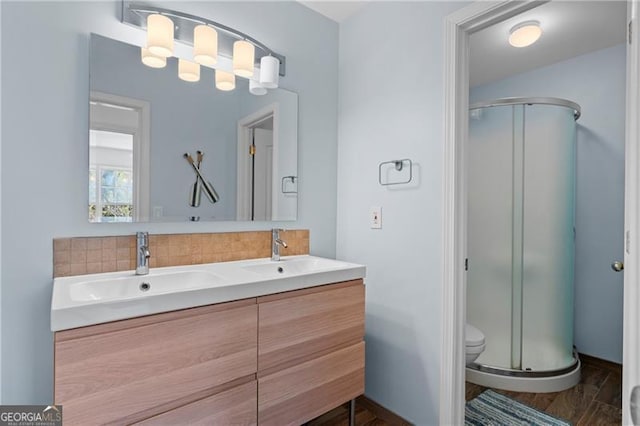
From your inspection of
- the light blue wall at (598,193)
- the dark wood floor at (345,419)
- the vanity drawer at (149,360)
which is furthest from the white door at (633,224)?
the light blue wall at (598,193)

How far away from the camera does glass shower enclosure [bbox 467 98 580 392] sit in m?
2.41

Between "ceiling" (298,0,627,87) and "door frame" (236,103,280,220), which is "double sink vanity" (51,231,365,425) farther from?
"ceiling" (298,0,627,87)

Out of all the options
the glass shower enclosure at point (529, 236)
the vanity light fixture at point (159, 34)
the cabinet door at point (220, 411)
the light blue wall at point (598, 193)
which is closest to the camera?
the cabinet door at point (220, 411)

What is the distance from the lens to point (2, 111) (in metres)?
1.23

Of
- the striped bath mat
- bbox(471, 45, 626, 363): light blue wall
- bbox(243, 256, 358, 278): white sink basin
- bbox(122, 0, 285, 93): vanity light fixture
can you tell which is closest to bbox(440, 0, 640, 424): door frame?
the striped bath mat

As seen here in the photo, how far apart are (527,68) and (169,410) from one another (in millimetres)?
3437

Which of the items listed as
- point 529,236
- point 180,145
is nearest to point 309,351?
point 180,145

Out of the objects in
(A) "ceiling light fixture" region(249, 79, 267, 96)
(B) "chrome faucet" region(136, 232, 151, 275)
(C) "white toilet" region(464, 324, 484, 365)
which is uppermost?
(A) "ceiling light fixture" region(249, 79, 267, 96)

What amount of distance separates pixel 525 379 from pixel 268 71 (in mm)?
2466

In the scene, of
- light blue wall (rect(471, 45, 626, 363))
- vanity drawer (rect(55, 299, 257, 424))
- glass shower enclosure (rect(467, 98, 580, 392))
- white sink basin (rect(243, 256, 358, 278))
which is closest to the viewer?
vanity drawer (rect(55, 299, 257, 424))

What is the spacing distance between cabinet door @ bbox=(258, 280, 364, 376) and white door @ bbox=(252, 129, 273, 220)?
61 centimetres

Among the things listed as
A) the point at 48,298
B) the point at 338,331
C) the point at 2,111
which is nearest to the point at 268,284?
the point at 338,331

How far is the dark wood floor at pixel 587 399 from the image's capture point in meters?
1.93

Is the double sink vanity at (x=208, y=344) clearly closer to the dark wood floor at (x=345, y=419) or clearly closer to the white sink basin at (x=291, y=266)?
the white sink basin at (x=291, y=266)
